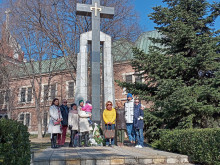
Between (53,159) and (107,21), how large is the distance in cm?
1502

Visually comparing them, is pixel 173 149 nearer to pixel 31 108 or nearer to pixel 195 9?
pixel 195 9

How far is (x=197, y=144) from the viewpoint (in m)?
6.04

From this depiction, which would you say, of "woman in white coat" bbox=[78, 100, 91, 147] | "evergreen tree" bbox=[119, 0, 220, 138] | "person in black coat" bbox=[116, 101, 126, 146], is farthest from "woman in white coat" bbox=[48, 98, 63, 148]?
"evergreen tree" bbox=[119, 0, 220, 138]

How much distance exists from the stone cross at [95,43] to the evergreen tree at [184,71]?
1.20 m

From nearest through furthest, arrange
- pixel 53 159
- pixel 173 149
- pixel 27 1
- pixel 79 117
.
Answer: pixel 53 159
pixel 173 149
pixel 79 117
pixel 27 1

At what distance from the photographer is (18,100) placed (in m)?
32.9

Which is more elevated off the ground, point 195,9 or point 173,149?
point 195,9

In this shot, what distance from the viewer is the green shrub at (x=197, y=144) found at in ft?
17.7

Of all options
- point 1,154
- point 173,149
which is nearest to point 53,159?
point 1,154

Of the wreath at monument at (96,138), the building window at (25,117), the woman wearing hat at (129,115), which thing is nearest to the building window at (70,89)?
the building window at (25,117)

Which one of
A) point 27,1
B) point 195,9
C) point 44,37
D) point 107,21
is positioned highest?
point 27,1

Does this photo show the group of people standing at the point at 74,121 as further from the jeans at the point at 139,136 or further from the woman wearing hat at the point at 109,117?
the jeans at the point at 139,136

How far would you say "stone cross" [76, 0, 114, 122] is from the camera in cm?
1004

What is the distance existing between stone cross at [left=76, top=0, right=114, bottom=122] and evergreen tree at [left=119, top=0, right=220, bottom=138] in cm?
120
